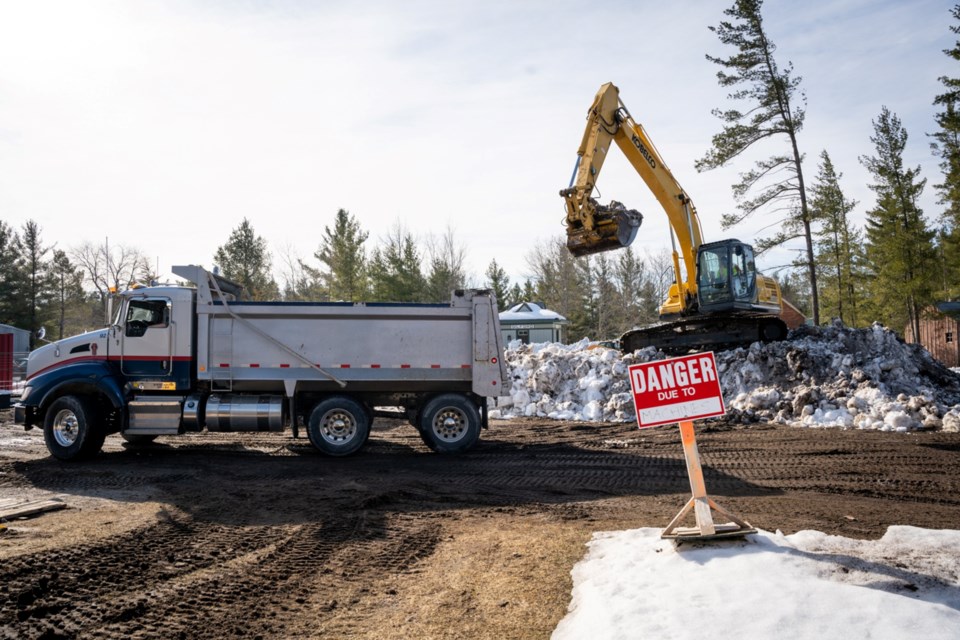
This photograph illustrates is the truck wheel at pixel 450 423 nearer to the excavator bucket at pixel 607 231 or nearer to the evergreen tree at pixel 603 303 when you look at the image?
the excavator bucket at pixel 607 231

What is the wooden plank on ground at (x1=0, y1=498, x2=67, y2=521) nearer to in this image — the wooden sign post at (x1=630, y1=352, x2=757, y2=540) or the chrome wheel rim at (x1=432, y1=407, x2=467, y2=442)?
the chrome wheel rim at (x1=432, y1=407, x2=467, y2=442)

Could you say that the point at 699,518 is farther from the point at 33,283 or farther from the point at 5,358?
the point at 33,283

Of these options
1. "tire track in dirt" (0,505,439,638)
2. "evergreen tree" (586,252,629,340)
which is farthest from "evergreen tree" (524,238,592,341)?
"tire track in dirt" (0,505,439,638)

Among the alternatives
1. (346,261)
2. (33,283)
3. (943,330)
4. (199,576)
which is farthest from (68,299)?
(943,330)

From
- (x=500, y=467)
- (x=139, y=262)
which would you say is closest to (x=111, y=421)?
(x=500, y=467)

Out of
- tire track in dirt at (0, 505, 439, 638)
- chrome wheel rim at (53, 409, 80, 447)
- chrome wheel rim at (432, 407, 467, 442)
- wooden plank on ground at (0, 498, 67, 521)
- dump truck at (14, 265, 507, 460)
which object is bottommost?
tire track in dirt at (0, 505, 439, 638)

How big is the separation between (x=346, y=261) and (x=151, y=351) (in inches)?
1174

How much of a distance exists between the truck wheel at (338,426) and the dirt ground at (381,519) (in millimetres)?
304

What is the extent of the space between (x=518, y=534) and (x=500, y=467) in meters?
4.03

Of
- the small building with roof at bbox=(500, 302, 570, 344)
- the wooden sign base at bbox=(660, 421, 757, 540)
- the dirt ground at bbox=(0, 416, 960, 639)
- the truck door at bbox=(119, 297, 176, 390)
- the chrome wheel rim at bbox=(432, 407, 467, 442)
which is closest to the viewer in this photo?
the dirt ground at bbox=(0, 416, 960, 639)

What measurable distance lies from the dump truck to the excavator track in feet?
27.0

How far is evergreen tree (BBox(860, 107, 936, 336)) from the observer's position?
33.4 metres

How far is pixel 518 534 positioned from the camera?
652 centimetres

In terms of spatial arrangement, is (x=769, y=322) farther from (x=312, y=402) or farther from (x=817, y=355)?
(x=312, y=402)
